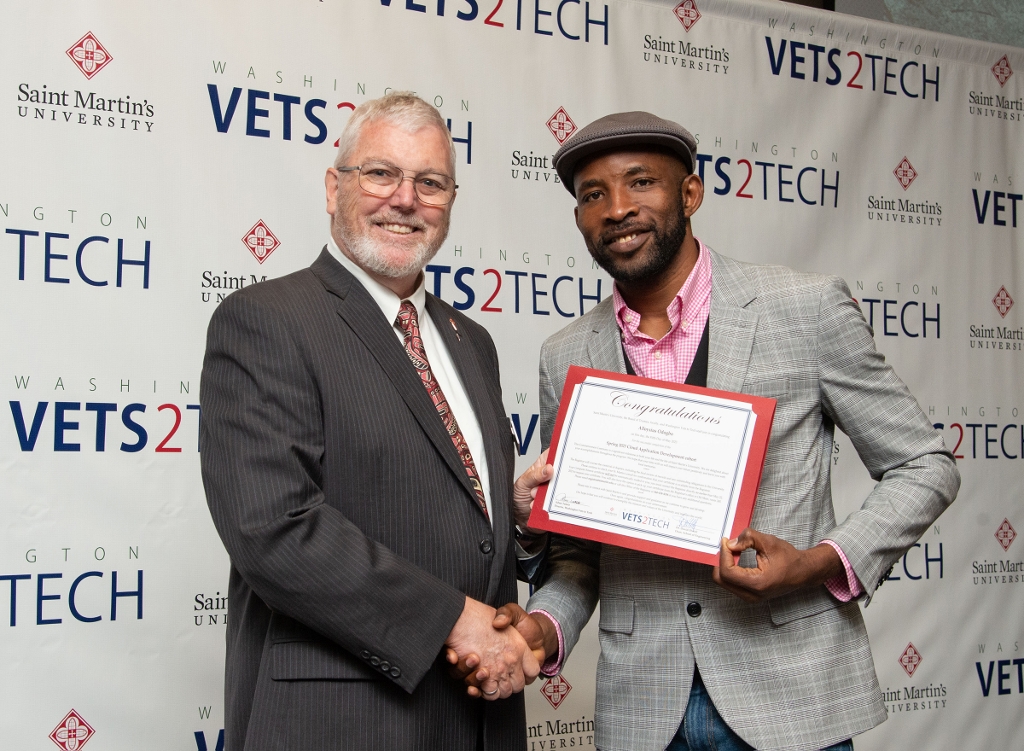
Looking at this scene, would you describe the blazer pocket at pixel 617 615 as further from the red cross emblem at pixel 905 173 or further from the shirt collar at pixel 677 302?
the red cross emblem at pixel 905 173

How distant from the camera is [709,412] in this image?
1.57m

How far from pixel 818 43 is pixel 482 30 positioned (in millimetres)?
1356

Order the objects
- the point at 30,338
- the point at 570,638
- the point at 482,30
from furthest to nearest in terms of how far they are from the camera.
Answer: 1. the point at 482,30
2. the point at 30,338
3. the point at 570,638

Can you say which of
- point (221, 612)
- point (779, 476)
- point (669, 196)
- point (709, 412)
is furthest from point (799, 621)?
point (221, 612)

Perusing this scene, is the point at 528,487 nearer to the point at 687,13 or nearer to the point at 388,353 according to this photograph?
the point at 388,353

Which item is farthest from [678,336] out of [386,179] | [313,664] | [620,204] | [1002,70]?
[1002,70]

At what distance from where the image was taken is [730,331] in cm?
168

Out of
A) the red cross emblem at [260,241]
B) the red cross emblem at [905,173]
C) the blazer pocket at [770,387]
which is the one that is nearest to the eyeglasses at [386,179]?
the blazer pocket at [770,387]

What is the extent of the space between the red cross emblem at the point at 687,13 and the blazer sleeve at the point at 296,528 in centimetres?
237

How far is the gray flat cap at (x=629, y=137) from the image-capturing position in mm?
1738

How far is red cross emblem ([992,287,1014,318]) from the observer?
3678 mm

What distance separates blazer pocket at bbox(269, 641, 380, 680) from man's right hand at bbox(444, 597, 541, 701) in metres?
0.15

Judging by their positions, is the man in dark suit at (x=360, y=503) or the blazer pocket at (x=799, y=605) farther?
the blazer pocket at (x=799, y=605)

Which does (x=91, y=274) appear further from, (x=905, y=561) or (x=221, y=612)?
(x=905, y=561)
